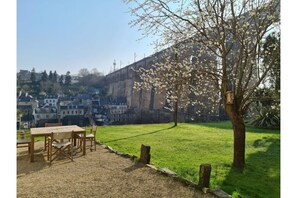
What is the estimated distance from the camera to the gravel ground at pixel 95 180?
2.16 metres

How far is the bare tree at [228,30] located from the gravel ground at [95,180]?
1.21 m

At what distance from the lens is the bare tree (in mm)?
2824

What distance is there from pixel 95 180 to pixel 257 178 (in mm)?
1755

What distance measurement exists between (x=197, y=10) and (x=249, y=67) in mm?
933

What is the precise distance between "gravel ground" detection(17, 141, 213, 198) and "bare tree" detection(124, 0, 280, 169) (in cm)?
121

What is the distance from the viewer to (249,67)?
3.04 m

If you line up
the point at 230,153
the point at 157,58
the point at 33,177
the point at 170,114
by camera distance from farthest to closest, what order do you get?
the point at 170,114 → the point at 157,58 → the point at 230,153 → the point at 33,177

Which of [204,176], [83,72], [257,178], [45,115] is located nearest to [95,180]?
[204,176]

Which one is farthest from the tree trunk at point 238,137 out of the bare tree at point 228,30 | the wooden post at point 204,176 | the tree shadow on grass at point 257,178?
the wooden post at point 204,176

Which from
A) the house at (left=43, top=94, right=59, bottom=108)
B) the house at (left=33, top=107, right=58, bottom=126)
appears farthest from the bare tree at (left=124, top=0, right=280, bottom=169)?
the house at (left=43, top=94, right=59, bottom=108)

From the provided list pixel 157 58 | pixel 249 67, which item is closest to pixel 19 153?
pixel 157 58

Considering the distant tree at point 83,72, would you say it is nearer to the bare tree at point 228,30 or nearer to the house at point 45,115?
the house at point 45,115

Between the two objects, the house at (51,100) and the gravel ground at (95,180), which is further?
the house at (51,100)

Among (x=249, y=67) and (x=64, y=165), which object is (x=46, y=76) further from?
(x=249, y=67)
